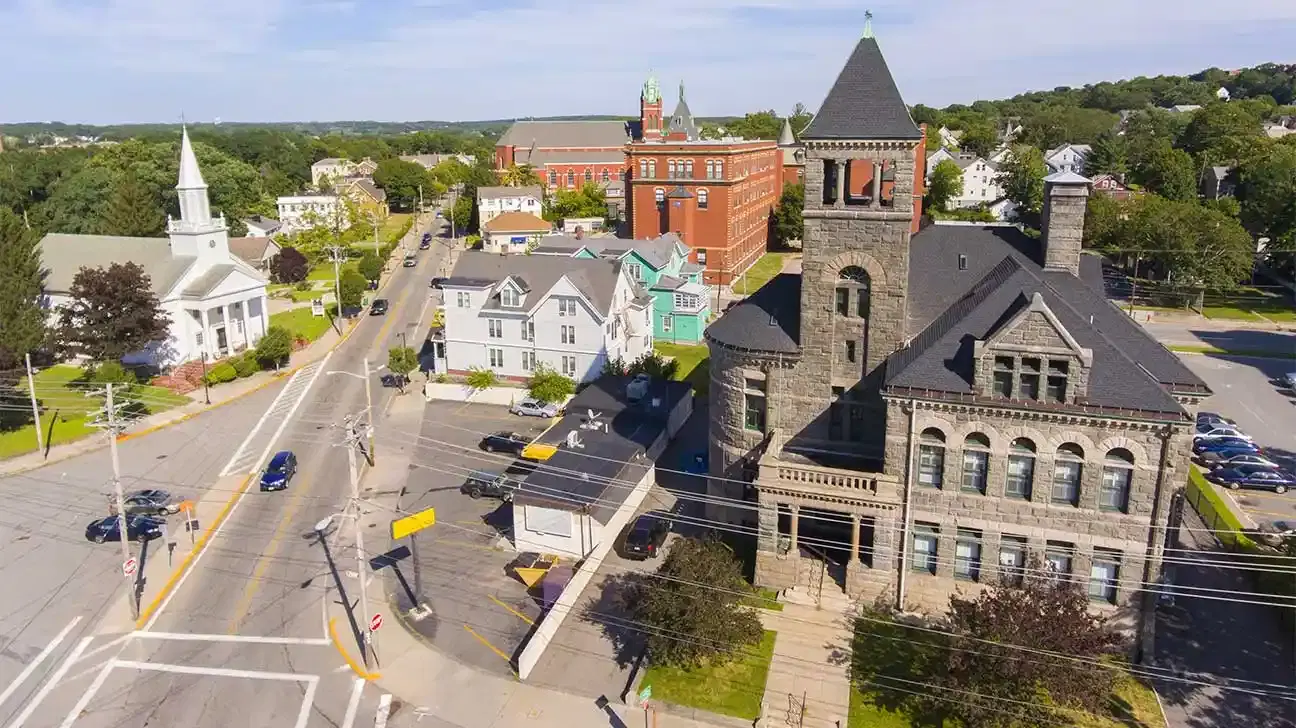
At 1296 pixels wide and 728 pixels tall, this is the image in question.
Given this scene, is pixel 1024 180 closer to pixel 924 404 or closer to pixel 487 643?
pixel 924 404

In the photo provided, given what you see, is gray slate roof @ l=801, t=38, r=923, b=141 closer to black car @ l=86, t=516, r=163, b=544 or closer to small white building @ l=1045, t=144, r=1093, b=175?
black car @ l=86, t=516, r=163, b=544

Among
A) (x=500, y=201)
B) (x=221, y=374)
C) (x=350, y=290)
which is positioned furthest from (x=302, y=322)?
(x=500, y=201)

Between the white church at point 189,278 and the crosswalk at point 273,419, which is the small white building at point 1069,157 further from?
the white church at point 189,278

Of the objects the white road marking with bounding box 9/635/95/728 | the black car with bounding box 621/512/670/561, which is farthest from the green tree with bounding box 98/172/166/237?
the black car with bounding box 621/512/670/561

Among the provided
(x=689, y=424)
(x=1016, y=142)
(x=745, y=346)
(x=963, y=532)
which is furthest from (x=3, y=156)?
(x=1016, y=142)

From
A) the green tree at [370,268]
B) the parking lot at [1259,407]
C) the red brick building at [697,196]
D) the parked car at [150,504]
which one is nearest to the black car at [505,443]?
the parked car at [150,504]

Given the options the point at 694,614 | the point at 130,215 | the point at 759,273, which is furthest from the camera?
the point at 759,273
